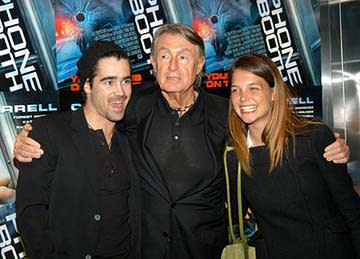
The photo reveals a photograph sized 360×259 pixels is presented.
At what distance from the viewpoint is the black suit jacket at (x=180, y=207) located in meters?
2.01

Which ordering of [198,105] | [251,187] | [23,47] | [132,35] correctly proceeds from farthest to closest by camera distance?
[132,35]
[23,47]
[198,105]
[251,187]

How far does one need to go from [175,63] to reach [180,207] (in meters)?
0.78

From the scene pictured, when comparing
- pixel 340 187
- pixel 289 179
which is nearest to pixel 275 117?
pixel 289 179

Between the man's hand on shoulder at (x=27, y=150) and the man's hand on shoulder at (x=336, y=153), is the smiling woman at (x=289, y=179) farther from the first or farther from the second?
the man's hand on shoulder at (x=27, y=150)

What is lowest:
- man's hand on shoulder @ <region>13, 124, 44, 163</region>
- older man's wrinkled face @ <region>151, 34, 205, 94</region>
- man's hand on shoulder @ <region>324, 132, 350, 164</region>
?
man's hand on shoulder @ <region>324, 132, 350, 164</region>

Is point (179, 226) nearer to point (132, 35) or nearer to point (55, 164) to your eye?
point (55, 164)

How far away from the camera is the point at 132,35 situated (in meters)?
3.17

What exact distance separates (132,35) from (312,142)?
192cm

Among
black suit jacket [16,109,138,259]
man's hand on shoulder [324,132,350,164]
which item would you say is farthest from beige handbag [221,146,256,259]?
black suit jacket [16,109,138,259]

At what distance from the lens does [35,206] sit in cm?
174

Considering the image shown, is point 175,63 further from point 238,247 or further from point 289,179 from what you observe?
point 238,247

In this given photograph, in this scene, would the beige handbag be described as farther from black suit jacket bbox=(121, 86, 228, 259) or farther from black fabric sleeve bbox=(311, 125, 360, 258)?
black fabric sleeve bbox=(311, 125, 360, 258)

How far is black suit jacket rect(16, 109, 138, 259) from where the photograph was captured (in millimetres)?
1723

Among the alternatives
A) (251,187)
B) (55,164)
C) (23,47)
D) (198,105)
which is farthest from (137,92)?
(23,47)
